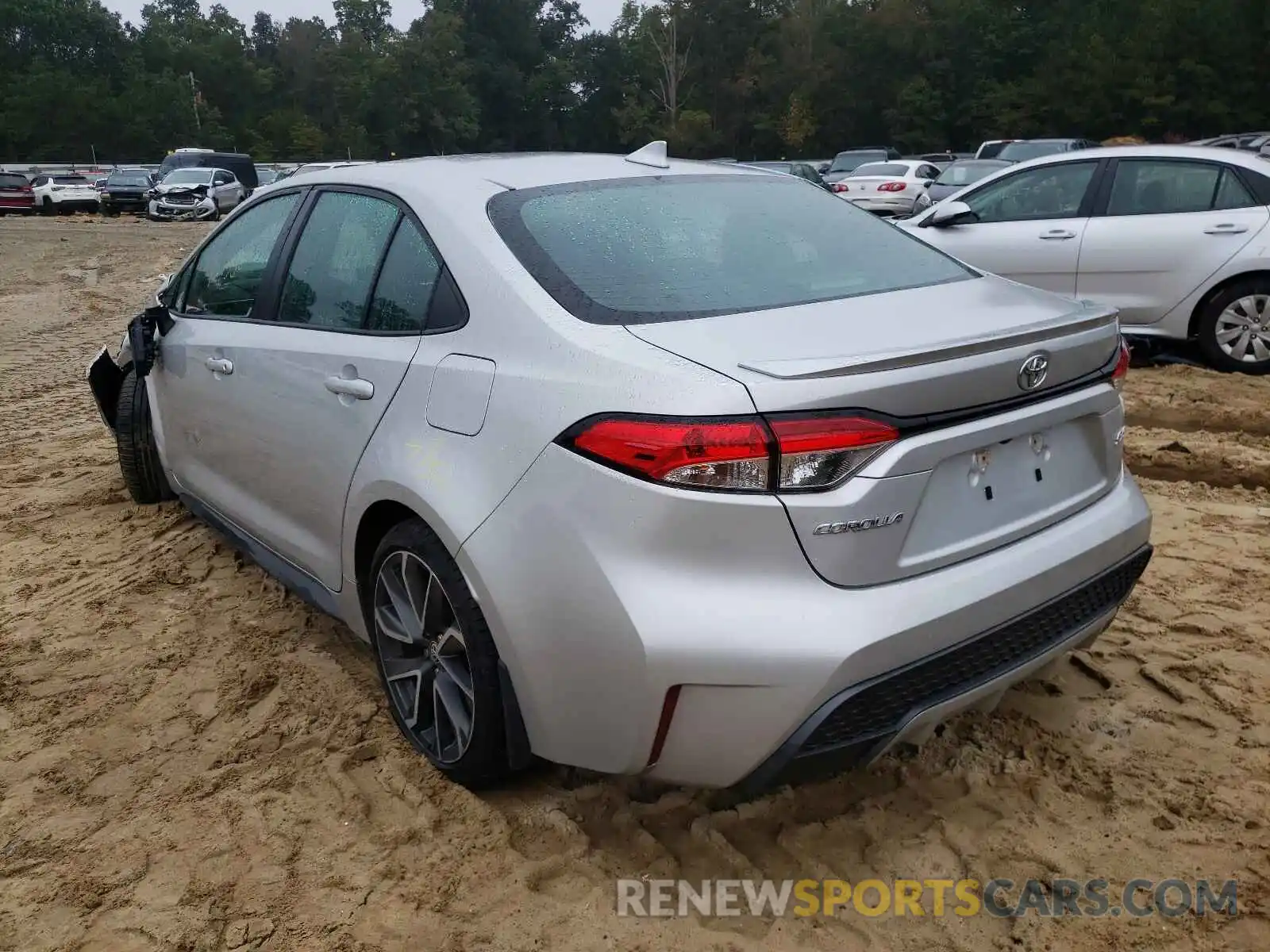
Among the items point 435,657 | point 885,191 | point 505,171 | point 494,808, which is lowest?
point 494,808

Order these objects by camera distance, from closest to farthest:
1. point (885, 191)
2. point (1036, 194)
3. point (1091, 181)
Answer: point (1091, 181) → point (1036, 194) → point (885, 191)

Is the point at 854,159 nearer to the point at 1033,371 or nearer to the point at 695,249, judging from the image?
the point at 695,249

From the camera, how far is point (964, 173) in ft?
59.2

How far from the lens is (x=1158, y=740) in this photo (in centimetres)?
287

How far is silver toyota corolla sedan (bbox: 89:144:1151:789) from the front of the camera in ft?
6.69

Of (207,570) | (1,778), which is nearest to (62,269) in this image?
(207,570)

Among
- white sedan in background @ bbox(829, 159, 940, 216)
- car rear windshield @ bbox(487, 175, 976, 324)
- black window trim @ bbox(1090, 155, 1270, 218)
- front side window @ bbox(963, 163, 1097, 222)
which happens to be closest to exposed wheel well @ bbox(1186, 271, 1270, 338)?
black window trim @ bbox(1090, 155, 1270, 218)

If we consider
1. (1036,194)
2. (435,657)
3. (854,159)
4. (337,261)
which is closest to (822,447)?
(435,657)

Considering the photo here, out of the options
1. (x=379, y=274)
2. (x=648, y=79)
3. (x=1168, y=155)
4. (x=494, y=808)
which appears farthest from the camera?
(x=648, y=79)

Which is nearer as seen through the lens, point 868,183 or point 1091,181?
point 1091,181

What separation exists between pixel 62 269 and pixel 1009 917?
18.0m

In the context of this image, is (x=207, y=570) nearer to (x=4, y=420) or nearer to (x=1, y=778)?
(x=1, y=778)

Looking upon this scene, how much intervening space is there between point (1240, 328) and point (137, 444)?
21.1 feet

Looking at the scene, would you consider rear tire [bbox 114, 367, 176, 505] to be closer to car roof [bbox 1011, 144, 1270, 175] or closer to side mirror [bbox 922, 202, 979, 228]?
side mirror [bbox 922, 202, 979, 228]
